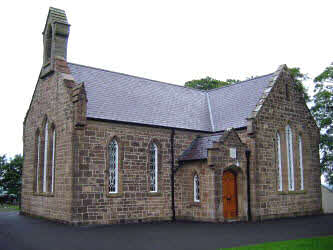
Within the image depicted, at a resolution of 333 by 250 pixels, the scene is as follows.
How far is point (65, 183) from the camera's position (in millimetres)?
18625

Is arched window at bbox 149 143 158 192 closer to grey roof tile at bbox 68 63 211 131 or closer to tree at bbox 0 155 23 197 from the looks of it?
grey roof tile at bbox 68 63 211 131

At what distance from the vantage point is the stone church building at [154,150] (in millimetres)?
19047

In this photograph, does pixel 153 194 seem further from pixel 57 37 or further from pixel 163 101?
pixel 57 37

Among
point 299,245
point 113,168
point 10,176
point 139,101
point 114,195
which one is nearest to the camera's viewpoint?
point 299,245

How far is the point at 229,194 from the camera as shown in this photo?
21.3 meters

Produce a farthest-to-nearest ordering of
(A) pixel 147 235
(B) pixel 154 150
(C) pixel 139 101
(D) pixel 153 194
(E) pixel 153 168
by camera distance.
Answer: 1. (C) pixel 139 101
2. (B) pixel 154 150
3. (E) pixel 153 168
4. (D) pixel 153 194
5. (A) pixel 147 235

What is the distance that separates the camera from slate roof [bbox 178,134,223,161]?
21.2m

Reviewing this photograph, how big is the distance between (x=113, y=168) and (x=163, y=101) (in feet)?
22.2

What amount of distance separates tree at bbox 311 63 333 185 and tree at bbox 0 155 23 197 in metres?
28.0

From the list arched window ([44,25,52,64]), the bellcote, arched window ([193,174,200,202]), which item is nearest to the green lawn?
arched window ([193,174,200,202])

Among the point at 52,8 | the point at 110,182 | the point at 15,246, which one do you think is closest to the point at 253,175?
the point at 110,182

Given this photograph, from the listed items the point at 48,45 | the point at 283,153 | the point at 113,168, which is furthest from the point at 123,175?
the point at 283,153

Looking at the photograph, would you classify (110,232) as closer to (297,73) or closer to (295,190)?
(295,190)

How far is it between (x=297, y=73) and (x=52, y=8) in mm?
20562
